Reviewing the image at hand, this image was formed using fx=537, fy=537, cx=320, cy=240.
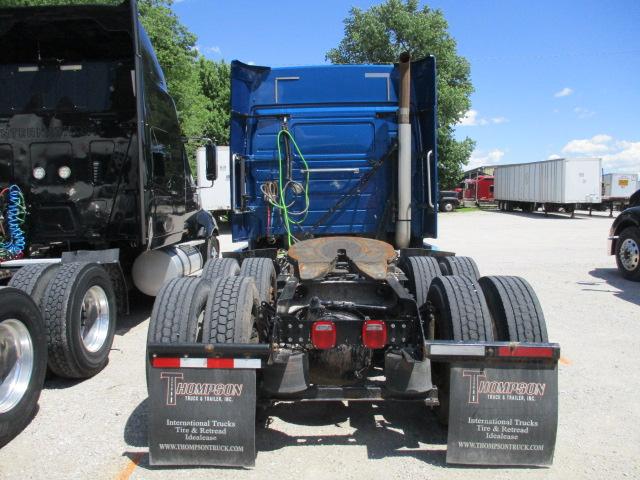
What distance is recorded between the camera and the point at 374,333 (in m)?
3.27

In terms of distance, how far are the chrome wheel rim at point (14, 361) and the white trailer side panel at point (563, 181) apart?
28277 mm

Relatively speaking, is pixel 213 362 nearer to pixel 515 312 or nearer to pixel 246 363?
pixel 246 363

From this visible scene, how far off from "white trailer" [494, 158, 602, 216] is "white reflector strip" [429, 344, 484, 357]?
2748 centimetres

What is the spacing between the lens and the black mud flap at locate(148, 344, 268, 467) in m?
3.13

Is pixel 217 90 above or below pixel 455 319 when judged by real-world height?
above

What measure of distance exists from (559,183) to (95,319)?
2774 cm

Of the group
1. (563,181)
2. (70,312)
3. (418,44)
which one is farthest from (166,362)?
(418,44)

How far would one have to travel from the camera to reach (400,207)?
620 centimetres

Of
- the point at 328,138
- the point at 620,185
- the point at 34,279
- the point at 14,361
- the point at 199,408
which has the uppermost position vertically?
the point at 620,185

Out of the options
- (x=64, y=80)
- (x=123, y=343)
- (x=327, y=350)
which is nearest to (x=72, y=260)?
(x=123, y=343)

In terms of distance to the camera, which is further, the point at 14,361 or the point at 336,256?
the point at 336,256

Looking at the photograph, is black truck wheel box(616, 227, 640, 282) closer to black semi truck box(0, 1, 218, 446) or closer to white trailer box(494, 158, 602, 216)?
black semi truck box(0, 1, 218, 446)

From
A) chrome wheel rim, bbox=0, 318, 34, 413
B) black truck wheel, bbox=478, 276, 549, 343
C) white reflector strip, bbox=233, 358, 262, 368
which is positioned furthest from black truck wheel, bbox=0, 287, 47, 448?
black truck wheel, bbox=478, 276, 549, 343

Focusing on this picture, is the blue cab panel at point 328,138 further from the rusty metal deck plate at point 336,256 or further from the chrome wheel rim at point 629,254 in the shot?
the chrome wheel rim at point 629,254
